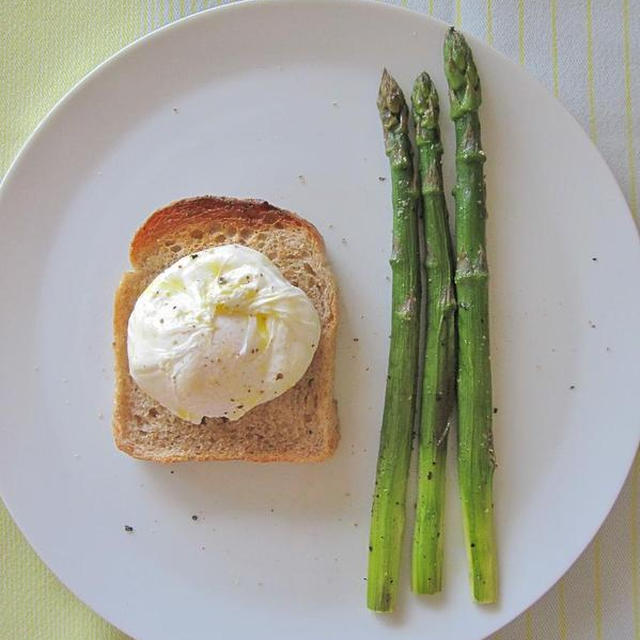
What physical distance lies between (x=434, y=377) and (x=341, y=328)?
0.39 metres

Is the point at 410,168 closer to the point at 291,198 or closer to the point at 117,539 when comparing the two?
the point at 291,198

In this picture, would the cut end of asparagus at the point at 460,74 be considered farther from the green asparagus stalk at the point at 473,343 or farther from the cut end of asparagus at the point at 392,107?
the cut end of asparagus at the point at 392,107

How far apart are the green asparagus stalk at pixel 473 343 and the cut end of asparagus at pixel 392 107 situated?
0.20 m

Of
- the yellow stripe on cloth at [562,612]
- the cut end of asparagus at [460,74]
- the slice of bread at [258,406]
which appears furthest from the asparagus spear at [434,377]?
the yellow stripe on cloth at [562,612]

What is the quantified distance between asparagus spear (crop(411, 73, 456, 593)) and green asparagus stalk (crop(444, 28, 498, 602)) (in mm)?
47

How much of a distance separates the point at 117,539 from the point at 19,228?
48.9 inches

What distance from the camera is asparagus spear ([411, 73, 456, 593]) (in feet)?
9.27

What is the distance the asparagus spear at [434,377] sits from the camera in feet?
9.27

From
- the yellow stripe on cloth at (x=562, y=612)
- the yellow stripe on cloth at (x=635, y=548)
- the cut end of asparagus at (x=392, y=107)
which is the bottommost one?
the yellow stripe on cloth at (x=562, y=612)

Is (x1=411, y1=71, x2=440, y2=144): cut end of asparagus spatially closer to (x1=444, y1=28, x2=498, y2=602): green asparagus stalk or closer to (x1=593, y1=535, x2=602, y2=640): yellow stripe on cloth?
(x1=444, y1=28, x2=498, y2=602): green asparagus stalk

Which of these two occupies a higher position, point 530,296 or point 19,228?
point 19,228

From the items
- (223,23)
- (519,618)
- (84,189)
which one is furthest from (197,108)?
(519,618)

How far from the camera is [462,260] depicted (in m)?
2.84

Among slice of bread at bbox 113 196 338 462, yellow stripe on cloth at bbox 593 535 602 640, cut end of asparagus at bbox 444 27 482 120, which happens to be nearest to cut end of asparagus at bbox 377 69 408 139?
cut end of asparagus at bbox 444 27 482 120
